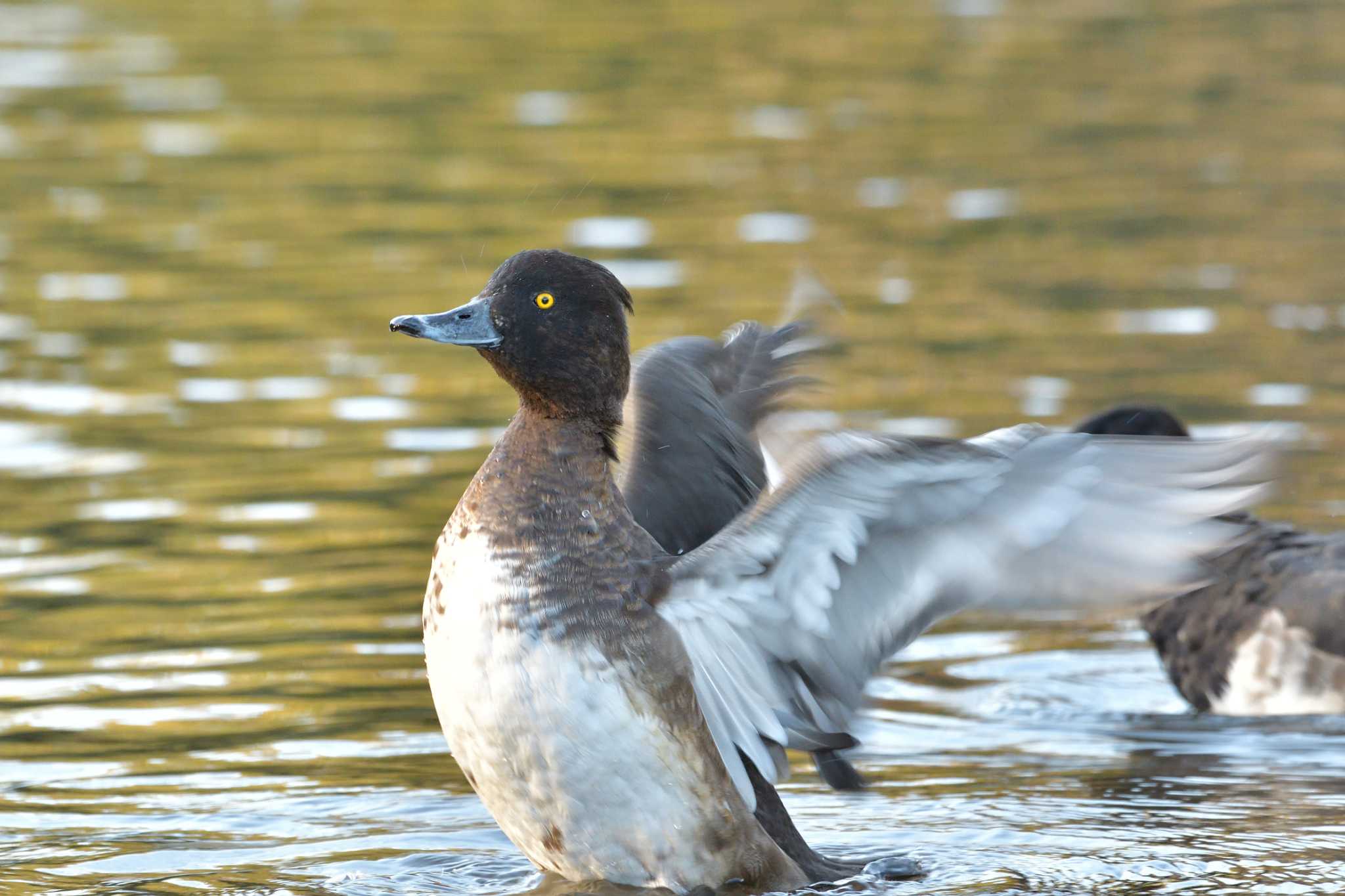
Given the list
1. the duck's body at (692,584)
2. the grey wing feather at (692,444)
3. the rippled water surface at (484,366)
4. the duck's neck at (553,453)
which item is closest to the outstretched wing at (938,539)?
the duck's body at (692,584)

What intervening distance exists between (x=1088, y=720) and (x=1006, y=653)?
82 cm

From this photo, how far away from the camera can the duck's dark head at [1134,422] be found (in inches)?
372

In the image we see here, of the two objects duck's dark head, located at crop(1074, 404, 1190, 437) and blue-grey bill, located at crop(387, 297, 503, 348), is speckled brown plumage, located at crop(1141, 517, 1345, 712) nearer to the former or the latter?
duck's dark head, located at crop(1074, 404, 1190, 437)

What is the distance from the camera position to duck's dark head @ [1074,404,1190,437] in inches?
372

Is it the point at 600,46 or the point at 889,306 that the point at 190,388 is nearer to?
the point at 889,306

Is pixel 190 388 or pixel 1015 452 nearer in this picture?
pixel 1015 452

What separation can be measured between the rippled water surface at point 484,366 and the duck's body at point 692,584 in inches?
27.9

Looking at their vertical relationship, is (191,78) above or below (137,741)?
above

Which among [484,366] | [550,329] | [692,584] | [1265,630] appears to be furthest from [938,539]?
[484,366]

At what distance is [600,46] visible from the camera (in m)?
25.8

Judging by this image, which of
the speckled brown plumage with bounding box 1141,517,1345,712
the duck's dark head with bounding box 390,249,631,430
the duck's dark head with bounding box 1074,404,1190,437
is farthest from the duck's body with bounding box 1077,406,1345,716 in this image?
the duck's dark head with bounding box 390,249,631,430

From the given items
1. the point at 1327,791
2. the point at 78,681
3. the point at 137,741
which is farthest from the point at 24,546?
the point at 1327,791

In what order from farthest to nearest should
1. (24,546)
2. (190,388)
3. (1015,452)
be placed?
1. (190,388)
2. (24,546)
3. (1015,452)

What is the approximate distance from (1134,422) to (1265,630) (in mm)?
1287
